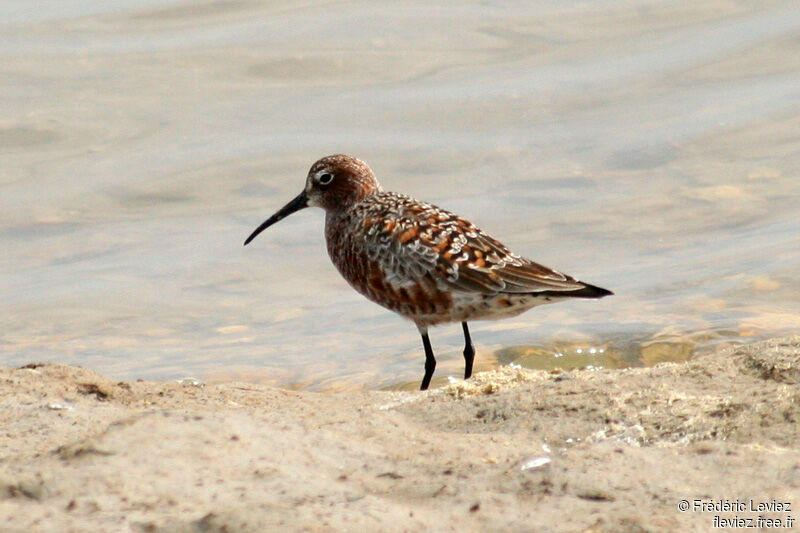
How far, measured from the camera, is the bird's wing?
7.05m

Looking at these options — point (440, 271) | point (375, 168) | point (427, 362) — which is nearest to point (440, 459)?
point (440, 271)

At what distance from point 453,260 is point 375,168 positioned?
476cm

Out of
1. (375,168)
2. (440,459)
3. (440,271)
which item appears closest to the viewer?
(440,459)

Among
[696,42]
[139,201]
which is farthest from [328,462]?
[696,42]

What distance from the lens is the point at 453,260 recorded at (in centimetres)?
713

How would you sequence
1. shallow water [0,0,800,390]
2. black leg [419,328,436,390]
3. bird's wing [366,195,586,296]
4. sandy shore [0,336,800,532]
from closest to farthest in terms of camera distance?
sandy shore [0,336,800,532] < bird's wing [366,195,586,296] < black leg [419,328,436,390] < shallow water [0,0,800,390]

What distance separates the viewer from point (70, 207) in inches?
440

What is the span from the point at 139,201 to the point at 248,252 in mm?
1400

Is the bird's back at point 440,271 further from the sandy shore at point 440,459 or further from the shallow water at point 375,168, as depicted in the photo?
the sandy shore at point 440,459

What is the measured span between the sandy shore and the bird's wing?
1.60 m

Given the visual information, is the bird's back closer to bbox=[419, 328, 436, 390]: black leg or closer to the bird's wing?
the bird's wing

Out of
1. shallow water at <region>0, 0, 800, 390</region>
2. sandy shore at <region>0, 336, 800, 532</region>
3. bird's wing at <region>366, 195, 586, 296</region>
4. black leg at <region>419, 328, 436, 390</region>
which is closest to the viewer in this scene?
sandy shore at <region>0, 336, 800, 532</region>

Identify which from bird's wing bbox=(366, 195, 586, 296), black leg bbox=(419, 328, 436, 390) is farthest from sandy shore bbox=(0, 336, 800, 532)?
black leg bbox=(419, 328, 436, 390)

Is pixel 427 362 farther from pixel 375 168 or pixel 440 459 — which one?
pixel 375 168
